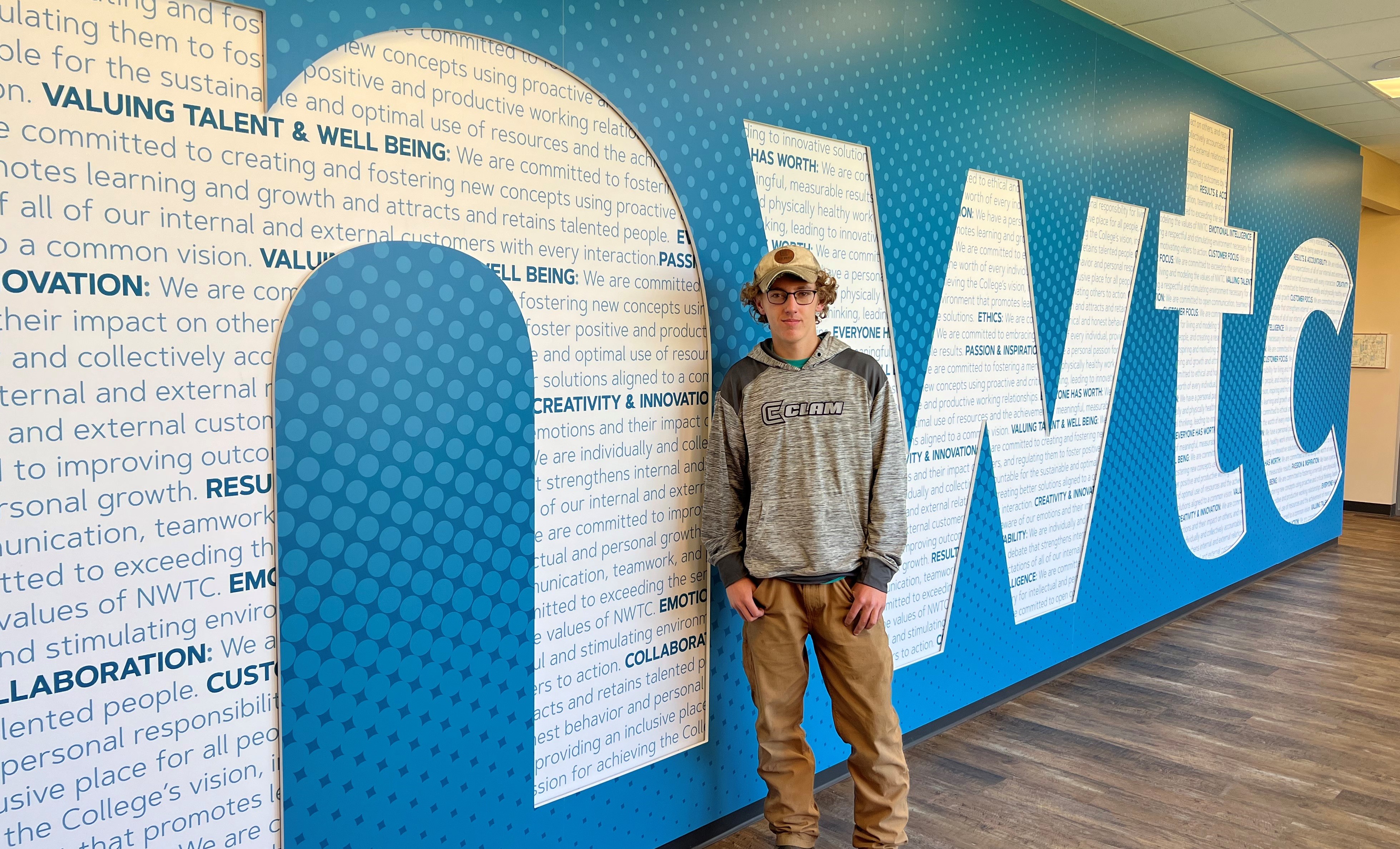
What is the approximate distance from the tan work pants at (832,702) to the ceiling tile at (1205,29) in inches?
130

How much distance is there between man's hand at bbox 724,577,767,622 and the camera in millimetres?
2627

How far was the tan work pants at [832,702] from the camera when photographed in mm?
2660

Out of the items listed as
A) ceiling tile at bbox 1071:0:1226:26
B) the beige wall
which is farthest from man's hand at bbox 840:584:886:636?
the beige wall

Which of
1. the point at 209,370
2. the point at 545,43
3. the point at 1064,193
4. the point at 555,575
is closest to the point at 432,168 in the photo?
the point at 545,43

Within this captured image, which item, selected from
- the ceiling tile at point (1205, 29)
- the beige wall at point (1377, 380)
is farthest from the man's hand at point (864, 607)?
the beige wall at point (1377, 380)

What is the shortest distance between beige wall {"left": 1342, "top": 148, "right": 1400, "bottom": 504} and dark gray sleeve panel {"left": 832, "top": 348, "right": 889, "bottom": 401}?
779 centimetres

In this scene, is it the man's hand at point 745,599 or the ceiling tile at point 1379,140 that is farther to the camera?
the ceiling tile at point 1379,140

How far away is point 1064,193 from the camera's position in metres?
4.20

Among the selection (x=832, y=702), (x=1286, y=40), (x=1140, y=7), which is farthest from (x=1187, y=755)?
(x=1286, y=40)

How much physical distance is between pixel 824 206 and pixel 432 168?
4.55 ft

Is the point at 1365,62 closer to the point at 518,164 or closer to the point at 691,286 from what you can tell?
the point at 691,286

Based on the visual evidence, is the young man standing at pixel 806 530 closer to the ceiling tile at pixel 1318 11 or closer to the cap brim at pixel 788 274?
Result: the cap brim at pixel 788 274

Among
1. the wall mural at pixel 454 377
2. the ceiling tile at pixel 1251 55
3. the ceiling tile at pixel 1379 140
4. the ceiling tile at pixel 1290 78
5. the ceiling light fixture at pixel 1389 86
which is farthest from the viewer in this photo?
the ceiling tile at pixel 1379 140

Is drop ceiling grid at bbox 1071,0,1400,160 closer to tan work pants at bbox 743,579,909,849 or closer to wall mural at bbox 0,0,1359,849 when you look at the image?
wall mural at bbox 0,0,1359,849
